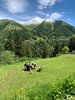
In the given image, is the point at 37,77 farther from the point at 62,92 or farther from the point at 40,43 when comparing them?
the point at 40,43

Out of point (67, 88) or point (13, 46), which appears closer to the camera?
point (67, 88)

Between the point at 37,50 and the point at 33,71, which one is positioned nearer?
the point at 33,71

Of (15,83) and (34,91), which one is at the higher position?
(34,91)

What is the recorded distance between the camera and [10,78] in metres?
26.6

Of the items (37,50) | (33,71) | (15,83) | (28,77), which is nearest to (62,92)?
(15,83)

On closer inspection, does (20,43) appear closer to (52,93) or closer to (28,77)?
(28,77)

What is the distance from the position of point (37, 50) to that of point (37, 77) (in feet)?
383

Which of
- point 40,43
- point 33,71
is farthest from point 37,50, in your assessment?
point 33,71


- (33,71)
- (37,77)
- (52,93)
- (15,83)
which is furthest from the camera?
(33,71)

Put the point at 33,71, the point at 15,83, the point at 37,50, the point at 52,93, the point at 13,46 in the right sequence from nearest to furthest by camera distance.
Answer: the point at 52,93
the point at 15,83
the point at 33,71
the point at 13,46
the point at 37,50

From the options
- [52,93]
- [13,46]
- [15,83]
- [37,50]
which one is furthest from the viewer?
[37,50]

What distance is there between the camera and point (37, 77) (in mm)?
25766

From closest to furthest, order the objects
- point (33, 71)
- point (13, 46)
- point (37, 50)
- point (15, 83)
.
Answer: point (15, 83)
point (33, 71)
point (13, 46)
point (37, 50)

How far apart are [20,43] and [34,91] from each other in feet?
409
